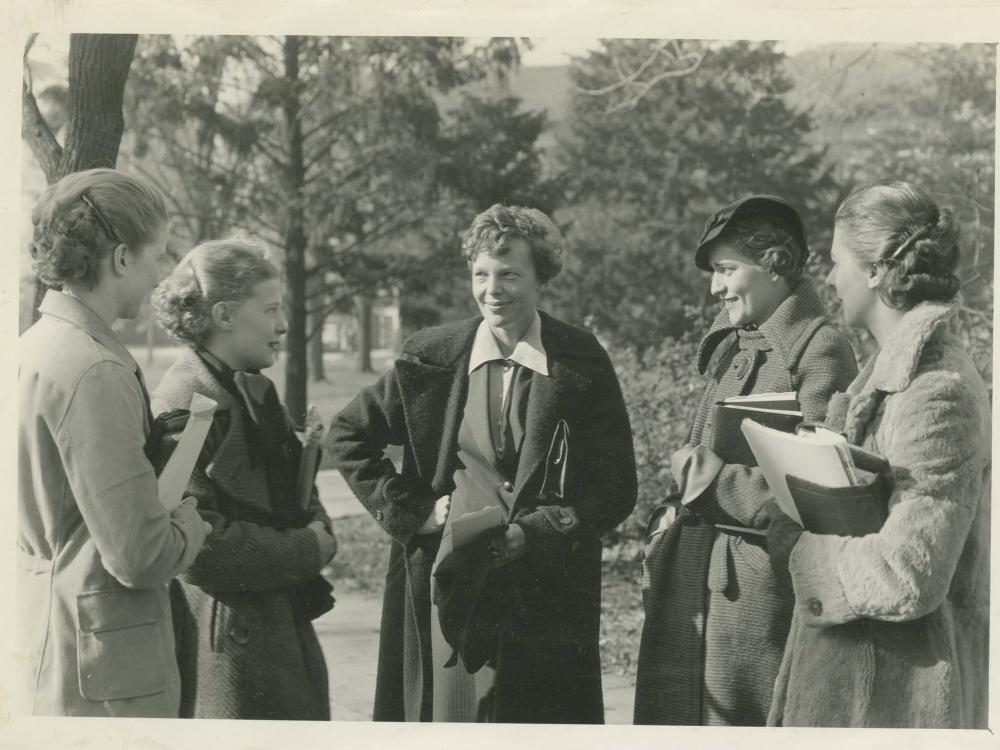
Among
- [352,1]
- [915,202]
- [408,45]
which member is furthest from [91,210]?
[408,45]

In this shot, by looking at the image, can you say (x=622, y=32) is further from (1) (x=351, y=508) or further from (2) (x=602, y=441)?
(1) (x=351, y=508)

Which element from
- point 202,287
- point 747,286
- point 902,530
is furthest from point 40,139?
point 902,530

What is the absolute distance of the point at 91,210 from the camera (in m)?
2.83

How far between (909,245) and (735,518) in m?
0.91

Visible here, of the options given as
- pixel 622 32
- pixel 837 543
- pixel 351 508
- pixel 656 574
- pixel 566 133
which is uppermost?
pixel 566 133

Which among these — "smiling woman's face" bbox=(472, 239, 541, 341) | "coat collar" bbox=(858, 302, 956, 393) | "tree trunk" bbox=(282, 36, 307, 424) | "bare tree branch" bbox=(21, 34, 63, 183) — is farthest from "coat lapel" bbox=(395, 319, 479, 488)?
"tree trunk" bbox=(282, 36, 307, 424)

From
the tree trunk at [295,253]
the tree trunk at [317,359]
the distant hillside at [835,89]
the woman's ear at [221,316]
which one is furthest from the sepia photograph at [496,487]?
the tree trunk at [317,359]

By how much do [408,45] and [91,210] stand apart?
19.3 feet

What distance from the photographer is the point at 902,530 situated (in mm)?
2773

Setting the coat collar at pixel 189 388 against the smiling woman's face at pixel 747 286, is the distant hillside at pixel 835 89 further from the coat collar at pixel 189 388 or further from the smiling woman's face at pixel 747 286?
the coat collar at pixel 189 388

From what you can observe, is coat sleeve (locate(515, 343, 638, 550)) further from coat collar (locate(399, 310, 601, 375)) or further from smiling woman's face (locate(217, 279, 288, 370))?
smiling woman's face (locate(217, 279, 288, 370))

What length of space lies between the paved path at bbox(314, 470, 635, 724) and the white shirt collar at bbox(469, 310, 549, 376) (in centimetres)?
187

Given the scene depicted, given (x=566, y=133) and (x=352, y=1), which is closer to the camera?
(x=352, y=1)

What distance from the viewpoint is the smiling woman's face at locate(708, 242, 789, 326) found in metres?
3.41
